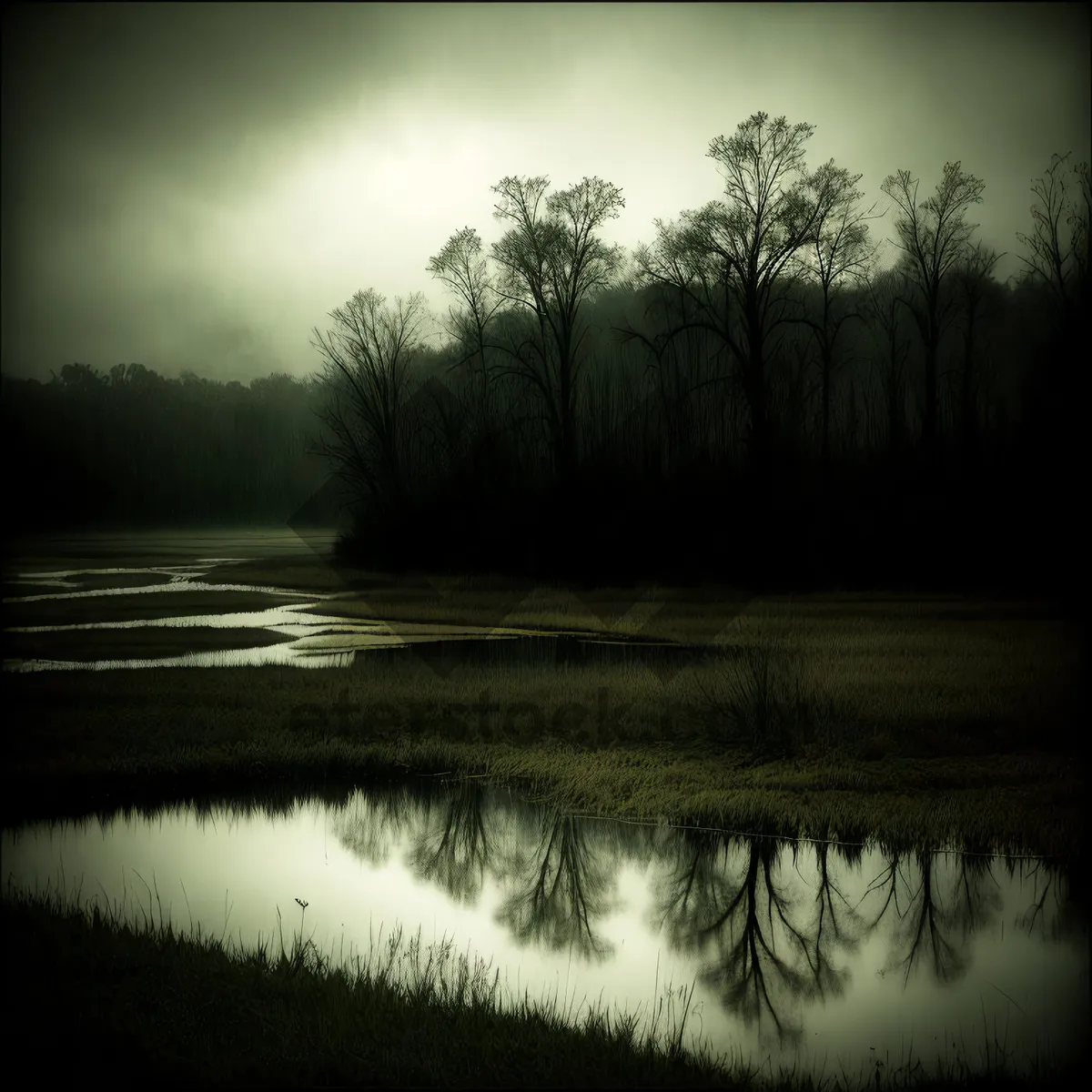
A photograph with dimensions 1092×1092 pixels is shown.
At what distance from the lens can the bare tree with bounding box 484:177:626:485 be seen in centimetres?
3425

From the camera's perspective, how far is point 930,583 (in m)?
28.7

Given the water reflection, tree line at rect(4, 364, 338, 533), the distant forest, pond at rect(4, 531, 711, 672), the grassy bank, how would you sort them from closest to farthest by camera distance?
the grassy bank
the water reflection
pond at rect(4, 531, 711, 672)
the distant forest
tree line at rect(4, 364, 338, 533)

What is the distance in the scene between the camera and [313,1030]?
5703 millimetres

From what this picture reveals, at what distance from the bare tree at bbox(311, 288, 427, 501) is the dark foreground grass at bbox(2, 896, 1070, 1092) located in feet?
110

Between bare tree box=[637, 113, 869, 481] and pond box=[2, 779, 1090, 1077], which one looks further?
bare tree box=[637, 113, 869, 481]

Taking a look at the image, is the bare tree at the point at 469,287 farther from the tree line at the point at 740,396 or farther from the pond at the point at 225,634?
the pond at the point at 225,634

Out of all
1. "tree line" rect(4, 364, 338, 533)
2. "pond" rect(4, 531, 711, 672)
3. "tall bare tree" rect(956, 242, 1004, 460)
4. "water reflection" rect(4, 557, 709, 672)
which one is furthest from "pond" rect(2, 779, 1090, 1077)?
"tree line" rect(4, 364, 338, 533)

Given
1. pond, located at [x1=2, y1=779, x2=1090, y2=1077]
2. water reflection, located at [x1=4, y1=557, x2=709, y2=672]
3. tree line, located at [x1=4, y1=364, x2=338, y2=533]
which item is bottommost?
pond, located at [x1=2, y1=779, x2=1090, y2=1077]

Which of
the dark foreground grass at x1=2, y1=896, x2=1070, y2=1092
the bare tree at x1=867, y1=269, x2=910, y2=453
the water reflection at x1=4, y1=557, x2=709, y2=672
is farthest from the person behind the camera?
the bare tree at x1=867, y1=269, x2=910, y2=453

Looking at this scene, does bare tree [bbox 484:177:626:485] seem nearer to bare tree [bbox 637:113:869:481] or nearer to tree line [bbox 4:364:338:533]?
bare tree [bbox 637:113:869:481]

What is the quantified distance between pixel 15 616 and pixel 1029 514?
34.5 metres

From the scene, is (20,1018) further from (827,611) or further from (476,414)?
(476,414)

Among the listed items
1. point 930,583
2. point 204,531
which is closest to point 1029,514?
point 930,583

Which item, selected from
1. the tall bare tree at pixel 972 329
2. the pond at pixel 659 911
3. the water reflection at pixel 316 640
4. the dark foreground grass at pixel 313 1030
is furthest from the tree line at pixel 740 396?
the dark foreground grass at pixel 313 1030
